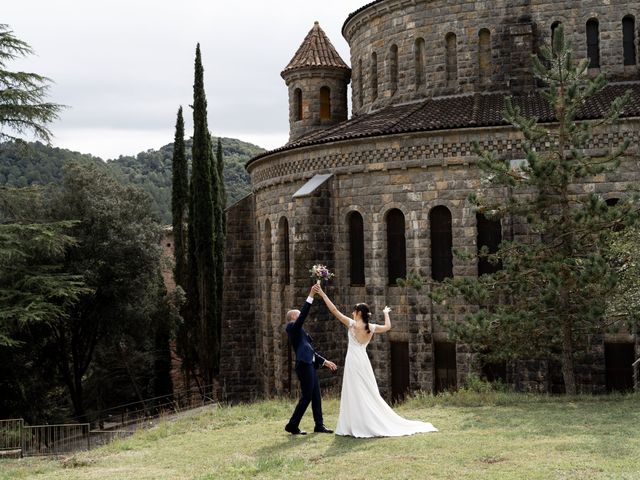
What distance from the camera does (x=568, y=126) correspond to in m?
14.8

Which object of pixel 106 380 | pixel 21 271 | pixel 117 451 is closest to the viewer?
pixel 117 451

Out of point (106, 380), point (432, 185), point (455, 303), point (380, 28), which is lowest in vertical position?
point (106, 380)

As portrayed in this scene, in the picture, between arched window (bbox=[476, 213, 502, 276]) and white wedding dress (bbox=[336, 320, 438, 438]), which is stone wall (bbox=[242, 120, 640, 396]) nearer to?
arched window (bbox=[476, 213, 502, 276])

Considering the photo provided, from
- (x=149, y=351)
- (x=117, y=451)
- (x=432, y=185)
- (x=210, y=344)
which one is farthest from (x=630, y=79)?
(x=149, y=351)

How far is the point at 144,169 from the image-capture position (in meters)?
134

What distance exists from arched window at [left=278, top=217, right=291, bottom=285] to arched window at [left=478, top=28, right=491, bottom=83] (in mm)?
7604

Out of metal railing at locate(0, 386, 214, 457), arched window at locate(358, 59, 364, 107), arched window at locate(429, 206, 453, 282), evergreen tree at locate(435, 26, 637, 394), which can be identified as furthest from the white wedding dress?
arched window at locate(358, 59, 364, 107)

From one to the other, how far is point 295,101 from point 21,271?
39.2 ft

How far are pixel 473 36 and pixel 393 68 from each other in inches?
111

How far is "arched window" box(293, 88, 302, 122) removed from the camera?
98.9 feet

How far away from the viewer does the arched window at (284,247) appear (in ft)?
81.5

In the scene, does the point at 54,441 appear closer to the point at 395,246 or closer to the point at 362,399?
the point at 395,246

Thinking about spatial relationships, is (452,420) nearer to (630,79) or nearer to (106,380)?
(630,79)

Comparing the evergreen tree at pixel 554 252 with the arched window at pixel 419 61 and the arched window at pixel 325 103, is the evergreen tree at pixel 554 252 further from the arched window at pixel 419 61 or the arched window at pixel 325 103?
the arched window at pixel 325 103
